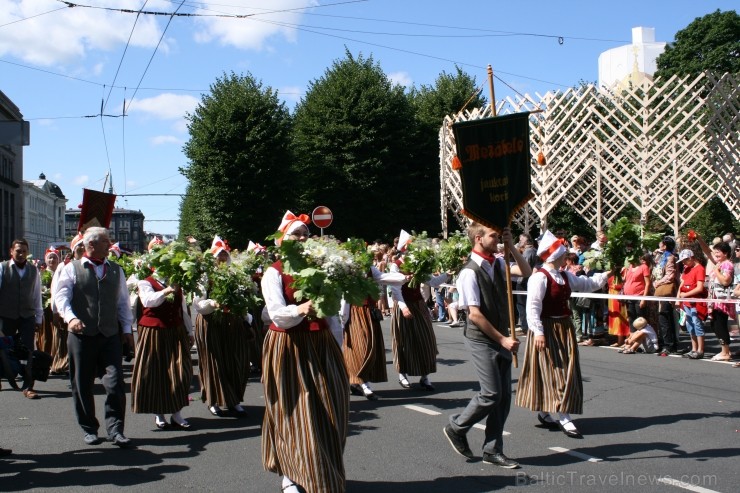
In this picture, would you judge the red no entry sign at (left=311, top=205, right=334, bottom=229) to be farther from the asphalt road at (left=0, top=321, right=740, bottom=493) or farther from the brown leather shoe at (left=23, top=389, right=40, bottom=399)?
the brown leather shoe at (left=23, top=389, right=40, bottom=399)

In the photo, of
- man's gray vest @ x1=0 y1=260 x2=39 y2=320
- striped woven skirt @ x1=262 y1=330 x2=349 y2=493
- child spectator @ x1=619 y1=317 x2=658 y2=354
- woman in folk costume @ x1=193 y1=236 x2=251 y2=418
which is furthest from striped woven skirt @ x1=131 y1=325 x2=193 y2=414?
child spectator @ x1=619 y1=317 x2=658 y2=354

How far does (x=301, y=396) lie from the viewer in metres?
5.27

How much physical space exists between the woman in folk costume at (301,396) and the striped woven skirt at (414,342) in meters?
4.38

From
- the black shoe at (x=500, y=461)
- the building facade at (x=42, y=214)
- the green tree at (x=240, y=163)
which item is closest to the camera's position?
the black shoe at (x=500, y=461)

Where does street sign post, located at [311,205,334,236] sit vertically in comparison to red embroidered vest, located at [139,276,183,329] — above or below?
above

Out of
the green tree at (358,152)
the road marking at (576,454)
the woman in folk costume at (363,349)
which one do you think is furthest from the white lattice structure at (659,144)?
the road marking at (576,454)

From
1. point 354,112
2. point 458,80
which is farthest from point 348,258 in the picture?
point 458,80

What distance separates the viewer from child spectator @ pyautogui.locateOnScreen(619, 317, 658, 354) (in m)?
12.8

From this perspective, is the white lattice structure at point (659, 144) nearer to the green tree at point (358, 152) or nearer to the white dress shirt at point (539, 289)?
the green tree at point (358, 152)

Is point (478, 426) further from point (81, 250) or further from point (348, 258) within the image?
point (81, 250)

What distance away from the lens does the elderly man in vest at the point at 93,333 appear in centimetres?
706

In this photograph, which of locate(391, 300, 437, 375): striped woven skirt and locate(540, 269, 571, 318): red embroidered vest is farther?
locate(391, 300, 437, 375): striped woven skirt

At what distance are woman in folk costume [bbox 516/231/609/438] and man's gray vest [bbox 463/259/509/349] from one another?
970 mm

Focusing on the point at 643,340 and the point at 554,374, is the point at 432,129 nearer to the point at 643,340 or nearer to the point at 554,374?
the point at 643,340
